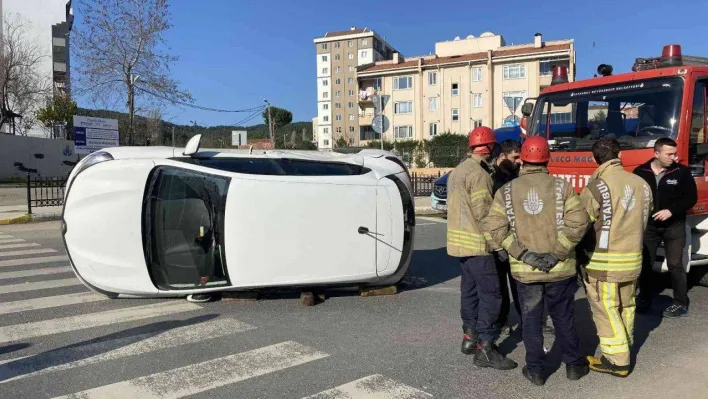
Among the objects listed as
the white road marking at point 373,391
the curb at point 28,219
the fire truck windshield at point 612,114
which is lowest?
the white road marking at point 373,391

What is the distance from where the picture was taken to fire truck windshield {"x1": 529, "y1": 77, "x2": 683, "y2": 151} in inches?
246

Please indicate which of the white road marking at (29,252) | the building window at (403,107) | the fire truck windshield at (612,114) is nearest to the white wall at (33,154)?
the white road marking at (29,252)

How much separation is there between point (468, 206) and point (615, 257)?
45.0 inches

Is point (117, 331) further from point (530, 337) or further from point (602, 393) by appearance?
point (602, 393)

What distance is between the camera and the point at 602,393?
3.66 m

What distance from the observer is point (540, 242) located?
12.0 ft

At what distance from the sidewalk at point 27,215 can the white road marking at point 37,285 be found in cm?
927

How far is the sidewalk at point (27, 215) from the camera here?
15.0m

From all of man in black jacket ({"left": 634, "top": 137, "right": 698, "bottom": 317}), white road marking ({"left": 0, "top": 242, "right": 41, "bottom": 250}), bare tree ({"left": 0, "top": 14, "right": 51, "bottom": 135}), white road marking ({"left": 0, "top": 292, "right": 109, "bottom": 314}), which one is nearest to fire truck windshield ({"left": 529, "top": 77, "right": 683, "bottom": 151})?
man in black jacket ({"left": 634, "top": 137, "right": 698, "bottom": 317})

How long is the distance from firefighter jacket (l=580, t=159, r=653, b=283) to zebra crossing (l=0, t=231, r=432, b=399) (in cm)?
168

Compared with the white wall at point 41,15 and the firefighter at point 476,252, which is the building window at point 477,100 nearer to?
the white wall at point 41,15

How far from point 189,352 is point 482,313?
97.0 inches

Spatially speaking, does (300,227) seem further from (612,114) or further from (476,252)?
(612,114)

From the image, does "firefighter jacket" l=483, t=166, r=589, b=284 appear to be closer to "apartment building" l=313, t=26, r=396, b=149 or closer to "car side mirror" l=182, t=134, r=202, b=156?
"car side mirror" l=182, t=134, r=202, b=156
